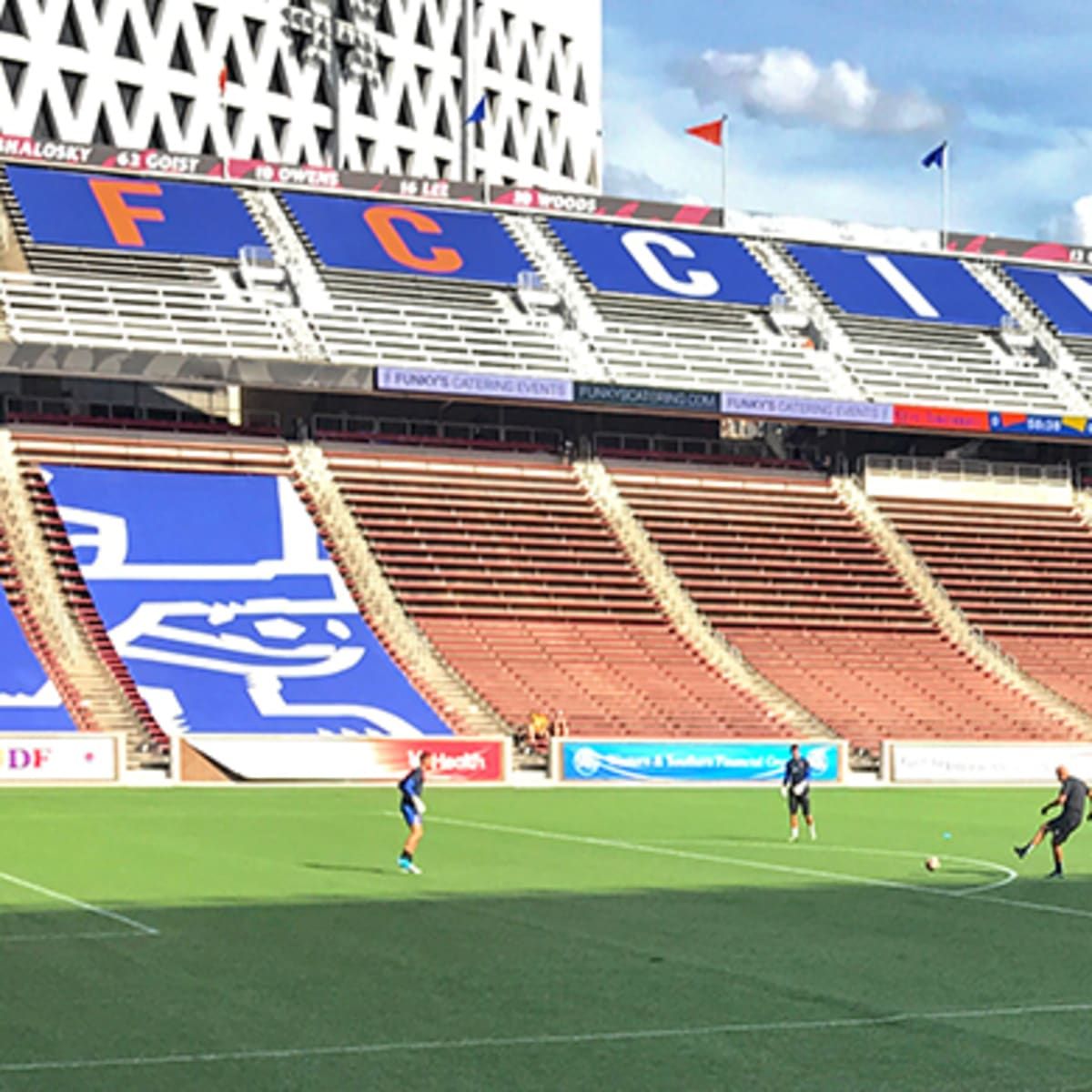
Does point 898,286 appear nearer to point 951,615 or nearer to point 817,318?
point 817,318

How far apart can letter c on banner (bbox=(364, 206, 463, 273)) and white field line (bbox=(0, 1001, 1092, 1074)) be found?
55.0m

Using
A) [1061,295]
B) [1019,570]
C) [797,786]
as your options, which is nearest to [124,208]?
[1019,570]

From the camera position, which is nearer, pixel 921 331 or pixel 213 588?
pixel 213 588

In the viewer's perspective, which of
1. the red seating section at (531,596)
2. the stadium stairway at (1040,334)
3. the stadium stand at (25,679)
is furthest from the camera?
the stadium stairway at (1040,334)

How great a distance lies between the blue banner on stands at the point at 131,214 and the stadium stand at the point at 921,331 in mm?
22065

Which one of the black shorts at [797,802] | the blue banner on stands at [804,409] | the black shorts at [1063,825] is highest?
the blue banner on stands at [804,409]

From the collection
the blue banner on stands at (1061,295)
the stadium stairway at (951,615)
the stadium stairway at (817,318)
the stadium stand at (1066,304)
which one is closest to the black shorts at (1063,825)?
the stadium stairway at (951,615)

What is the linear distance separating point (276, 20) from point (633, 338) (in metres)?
43.4

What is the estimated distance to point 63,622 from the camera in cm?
5281

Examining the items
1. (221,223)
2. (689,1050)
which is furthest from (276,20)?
(689,1050)

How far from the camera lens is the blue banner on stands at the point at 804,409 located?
65.4m

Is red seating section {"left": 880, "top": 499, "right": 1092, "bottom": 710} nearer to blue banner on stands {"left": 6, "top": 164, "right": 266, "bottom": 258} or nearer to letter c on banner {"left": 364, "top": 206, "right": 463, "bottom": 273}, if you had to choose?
letter c on banner {"left": 364, "top": 206, "right": 463, "bottom": 273}

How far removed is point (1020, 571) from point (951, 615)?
189 inches

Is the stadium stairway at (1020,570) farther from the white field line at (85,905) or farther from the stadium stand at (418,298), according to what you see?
the white field line at (85,905)
